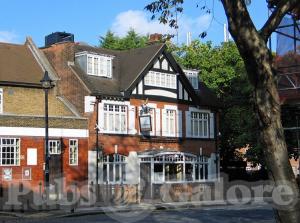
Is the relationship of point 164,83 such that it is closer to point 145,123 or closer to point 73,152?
point 145,123

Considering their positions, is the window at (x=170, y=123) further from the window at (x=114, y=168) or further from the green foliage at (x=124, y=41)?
the green foliage at (x=124, y=41)

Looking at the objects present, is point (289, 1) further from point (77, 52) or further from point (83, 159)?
point (77, 52)

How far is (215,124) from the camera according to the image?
4331cm

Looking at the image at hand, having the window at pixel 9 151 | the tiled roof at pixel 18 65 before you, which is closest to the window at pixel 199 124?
the tiled roof at pixel 18 65

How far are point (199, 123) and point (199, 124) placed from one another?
8 cm

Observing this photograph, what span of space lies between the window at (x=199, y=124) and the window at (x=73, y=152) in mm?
10640

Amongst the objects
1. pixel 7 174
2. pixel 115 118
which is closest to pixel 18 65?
pixel 115 118

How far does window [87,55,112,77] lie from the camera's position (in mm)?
36750

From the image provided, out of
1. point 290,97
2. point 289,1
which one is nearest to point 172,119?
point 290,97

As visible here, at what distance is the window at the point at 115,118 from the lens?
35.4 meters

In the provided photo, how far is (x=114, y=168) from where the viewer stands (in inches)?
1398

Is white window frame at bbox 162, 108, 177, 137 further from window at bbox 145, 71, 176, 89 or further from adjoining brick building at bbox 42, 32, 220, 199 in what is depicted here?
window at bbox 145, 71, 176, 89

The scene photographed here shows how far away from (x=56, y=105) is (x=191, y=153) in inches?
421

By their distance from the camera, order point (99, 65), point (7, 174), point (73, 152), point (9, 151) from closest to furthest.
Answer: point (7, 174) < point (9, 151) < point (73, 152) < point (99, 65)
